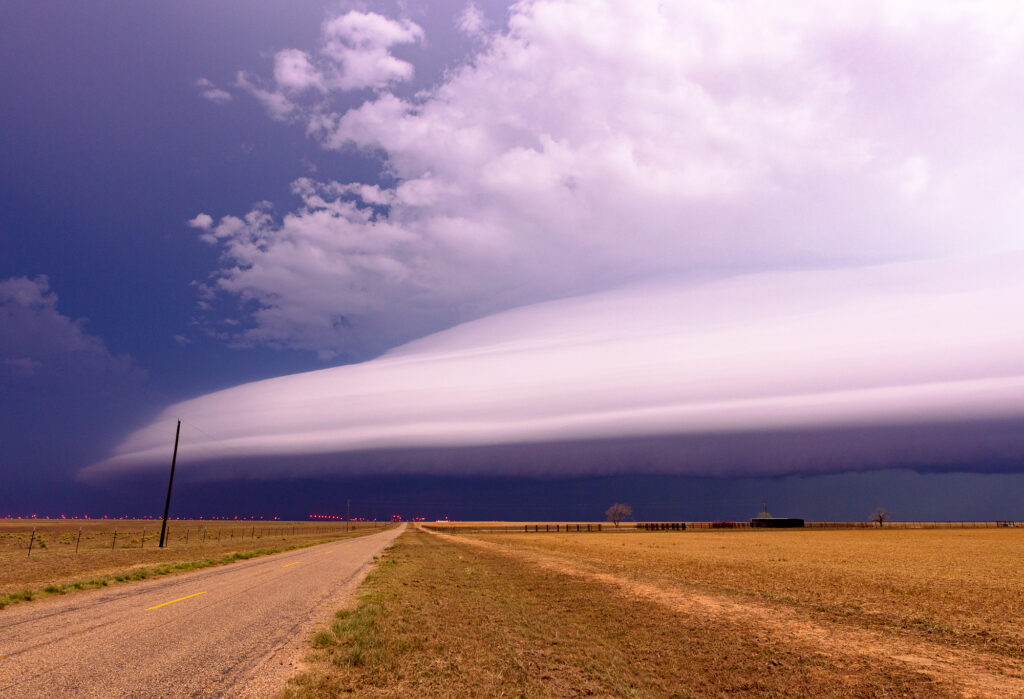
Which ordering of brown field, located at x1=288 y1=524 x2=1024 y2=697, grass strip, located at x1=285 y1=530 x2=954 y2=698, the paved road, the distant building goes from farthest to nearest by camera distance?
1. the distant building
2. brown field, located at x1=288 y1=524 x2=1024 y2=697
3. grass strip, located at x1=285 y1=530 x2=954 y2=698
4. the paved road

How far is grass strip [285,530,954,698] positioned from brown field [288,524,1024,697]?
0.16 feet

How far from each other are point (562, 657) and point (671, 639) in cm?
401

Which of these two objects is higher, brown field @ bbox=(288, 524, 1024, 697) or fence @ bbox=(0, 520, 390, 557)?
brown field @ bbox=(288, 524, 1024, 697)

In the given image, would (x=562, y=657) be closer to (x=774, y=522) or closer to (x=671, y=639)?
(x=671, y=639)

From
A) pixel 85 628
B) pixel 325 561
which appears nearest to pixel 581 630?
pixel 85 628

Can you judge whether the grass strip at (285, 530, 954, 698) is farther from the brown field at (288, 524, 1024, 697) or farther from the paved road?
the paved road

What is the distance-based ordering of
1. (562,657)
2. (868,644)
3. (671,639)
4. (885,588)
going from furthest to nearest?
(885,588)
(671,639)
(868,644)
(562,657)

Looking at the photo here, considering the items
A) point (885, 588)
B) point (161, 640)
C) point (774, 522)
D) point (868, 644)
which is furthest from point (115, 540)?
point (774, 522)

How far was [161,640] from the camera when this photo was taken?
12.5 metres

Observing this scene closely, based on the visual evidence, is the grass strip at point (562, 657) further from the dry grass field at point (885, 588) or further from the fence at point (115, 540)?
the fence at point (115, 540)

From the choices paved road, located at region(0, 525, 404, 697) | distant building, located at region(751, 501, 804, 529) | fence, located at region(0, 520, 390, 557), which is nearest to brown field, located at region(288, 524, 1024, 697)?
paved road, located at region(0, 525, 404, 697)

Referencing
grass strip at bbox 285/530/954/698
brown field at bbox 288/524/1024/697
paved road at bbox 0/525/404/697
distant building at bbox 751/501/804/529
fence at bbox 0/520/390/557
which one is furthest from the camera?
distant building at bbox 751/501/804/529

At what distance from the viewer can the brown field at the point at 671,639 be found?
10.9 metres

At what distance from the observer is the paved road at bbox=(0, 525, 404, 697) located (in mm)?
9250
